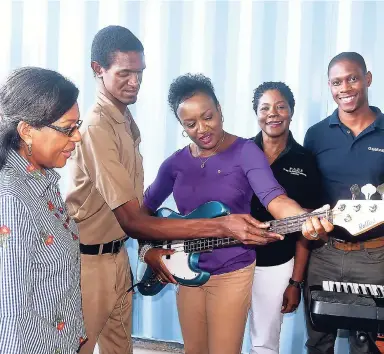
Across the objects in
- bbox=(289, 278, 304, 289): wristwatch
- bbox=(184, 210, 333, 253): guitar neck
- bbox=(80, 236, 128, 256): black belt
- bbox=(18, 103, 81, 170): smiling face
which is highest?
bbox=(18, 103, 81, 170): smiling face

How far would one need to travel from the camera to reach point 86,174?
5.94ft

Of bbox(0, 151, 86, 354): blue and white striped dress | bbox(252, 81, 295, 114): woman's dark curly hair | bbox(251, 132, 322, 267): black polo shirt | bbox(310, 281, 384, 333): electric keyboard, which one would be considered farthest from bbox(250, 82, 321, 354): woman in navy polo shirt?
bbox(0, 151, 86, 354): blue and white striped dress

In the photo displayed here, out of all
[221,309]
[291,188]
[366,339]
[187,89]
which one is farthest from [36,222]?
[291,188]

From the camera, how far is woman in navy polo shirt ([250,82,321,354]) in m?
2.21

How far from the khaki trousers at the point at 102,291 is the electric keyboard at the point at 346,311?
32.0 inches

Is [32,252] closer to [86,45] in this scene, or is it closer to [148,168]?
[148,168]

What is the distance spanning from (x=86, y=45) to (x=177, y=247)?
1565mm

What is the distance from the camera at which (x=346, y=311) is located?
1.55 meters

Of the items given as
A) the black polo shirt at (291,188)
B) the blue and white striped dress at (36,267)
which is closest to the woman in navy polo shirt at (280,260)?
the black polo shirt at (291,188)

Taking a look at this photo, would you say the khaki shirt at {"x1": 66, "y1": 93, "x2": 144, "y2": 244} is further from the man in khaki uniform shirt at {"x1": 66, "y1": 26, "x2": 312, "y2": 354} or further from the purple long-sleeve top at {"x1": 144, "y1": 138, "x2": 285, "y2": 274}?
the purple long-sleeve top at {"x1": 144, "y1": 138, "x2": 285, "y2": 274}

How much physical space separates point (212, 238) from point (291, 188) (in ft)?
1.66

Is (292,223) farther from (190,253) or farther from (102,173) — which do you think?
(102,173)

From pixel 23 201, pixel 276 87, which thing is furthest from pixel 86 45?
pixel 23 201

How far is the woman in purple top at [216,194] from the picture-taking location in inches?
72.3
